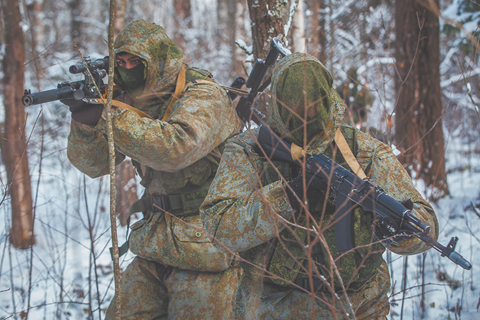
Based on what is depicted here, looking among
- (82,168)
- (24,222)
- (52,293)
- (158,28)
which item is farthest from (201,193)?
(24,222)

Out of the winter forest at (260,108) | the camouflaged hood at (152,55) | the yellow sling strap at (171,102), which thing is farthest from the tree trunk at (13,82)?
the yellow sling strap at (171,102)

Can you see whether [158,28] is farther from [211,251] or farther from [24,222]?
[24,222]

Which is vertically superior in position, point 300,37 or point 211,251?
point 300,37

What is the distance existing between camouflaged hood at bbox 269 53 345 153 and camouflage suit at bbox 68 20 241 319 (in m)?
0.58

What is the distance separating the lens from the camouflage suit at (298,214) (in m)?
1.56

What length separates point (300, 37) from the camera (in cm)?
395

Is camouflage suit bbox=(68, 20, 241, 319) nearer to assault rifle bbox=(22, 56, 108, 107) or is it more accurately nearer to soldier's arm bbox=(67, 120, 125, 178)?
soldier's arm bbox=(67, 120, 125, 178)

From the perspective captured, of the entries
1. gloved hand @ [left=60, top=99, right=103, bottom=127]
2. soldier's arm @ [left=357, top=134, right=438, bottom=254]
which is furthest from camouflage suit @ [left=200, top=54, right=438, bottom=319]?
gloved hand @ [left=60, top=99, right=103, bottom=127]

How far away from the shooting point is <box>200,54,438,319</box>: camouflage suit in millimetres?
1562

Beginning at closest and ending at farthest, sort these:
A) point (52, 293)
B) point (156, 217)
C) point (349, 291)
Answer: point (349, 291)
point (156, 217)
point (52, 293)

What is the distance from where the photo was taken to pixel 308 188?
5.12 ft

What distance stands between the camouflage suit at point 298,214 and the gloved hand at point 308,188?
0.10 ft

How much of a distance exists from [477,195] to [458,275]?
7.12 ft

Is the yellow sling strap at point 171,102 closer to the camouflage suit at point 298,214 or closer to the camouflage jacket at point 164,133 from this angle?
the camouflage jacket at point 164,133
